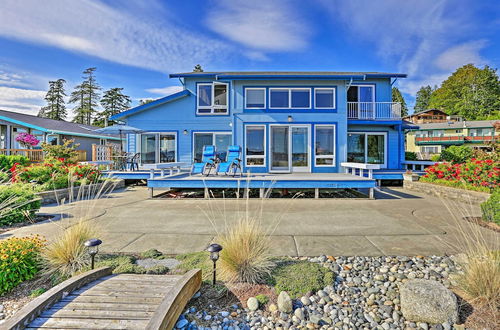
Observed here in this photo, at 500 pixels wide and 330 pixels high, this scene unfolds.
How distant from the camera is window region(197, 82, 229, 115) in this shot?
1231 centimetres

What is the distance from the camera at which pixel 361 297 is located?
241cm

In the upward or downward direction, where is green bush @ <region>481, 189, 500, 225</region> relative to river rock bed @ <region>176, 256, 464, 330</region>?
upward

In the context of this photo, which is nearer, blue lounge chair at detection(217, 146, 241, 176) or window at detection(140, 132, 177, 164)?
blue lounge chair at detection(217, 146, 241, 176)

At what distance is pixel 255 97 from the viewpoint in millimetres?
11758

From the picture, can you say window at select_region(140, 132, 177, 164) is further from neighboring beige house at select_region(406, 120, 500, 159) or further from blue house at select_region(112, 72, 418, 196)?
neighboring beige house at select_region(406, 120, 500, 159)

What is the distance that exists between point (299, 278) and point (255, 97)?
10.1 m

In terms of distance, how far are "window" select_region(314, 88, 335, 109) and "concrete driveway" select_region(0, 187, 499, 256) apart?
5.78 meters

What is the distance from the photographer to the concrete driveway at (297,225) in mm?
3523

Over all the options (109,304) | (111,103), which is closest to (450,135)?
(109,304)

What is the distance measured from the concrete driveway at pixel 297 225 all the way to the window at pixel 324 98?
5.78 metres

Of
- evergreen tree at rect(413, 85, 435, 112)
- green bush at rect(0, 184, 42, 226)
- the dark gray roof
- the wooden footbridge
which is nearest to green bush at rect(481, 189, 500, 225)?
the wooden footbridge

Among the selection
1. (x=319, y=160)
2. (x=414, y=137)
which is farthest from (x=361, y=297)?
(x=414, y=137)

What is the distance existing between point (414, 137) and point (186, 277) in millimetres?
49181

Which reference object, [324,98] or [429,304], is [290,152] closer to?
[324,98]
